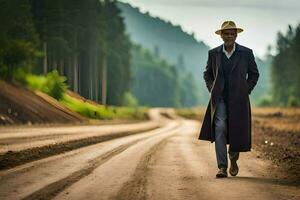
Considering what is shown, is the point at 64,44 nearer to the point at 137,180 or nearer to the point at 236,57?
the point at 236,57

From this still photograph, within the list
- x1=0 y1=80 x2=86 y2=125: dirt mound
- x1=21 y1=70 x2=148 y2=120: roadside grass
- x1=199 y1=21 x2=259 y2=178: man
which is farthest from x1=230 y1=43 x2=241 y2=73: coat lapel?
x1=0 y1=80 x2=86 y2=125: dirt mound

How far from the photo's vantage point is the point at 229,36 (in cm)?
943

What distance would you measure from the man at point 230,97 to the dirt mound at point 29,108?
19944mm

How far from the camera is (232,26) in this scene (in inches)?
367

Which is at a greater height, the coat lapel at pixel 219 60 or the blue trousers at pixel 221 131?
the coat lapel at pixel 219 60

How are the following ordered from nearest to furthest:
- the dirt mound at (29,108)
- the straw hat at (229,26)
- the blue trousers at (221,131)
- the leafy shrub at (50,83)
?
the straw hat at (229,26) → the blue trousers at (221,131) → the leafy shrub at (50,83) → the dirt mound at (29,108)

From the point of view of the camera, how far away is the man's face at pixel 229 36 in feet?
30.9

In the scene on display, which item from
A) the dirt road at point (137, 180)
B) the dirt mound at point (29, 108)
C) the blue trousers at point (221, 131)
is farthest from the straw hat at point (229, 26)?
the dirt mound at point (29, 108)

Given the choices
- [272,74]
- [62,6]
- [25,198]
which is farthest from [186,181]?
[272,74]

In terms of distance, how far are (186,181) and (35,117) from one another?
2325 cm

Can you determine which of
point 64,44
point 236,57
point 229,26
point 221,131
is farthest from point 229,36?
point 64,44

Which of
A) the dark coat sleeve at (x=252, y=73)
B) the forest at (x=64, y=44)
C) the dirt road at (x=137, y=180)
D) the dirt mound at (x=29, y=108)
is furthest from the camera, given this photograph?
the dirt mound at (x=29, y=108)

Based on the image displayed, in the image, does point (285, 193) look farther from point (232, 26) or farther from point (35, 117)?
point (35, 117)

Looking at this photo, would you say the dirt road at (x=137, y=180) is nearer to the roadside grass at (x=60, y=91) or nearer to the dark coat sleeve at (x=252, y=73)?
the dark coat sleeve at (x=252, y=73)
